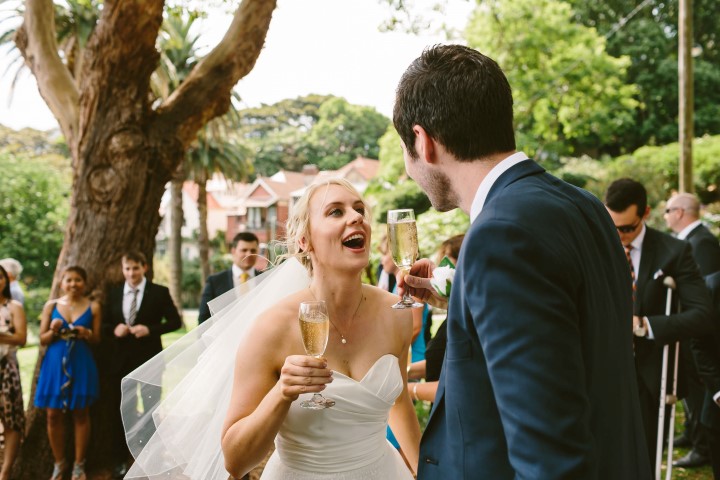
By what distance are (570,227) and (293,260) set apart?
2308 mm

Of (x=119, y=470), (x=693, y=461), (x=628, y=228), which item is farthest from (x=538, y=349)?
(x=119, y=470)

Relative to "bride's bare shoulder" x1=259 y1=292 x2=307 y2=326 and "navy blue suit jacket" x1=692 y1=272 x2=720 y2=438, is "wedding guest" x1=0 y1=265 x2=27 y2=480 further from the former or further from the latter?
"navy blue suit jacket" x1=692 y1=272 x2=720 y2=438

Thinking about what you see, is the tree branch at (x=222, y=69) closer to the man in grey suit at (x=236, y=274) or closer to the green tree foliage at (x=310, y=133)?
the man in grey suit at (x=236, y=274)

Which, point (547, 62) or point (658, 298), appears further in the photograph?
point (547, 62)

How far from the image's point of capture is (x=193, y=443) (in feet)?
10.4

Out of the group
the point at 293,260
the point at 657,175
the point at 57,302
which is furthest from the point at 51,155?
the point at 293,260

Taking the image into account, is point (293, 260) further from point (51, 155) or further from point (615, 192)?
point (51, 155)

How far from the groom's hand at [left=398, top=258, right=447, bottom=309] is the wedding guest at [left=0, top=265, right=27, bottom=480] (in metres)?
5.28

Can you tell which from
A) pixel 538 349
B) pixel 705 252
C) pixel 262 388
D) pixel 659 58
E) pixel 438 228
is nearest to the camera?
pixel 538 349

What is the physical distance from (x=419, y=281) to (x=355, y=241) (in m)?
0.34

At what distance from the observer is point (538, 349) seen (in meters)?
1.24

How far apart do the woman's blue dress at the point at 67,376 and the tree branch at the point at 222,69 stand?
248cm

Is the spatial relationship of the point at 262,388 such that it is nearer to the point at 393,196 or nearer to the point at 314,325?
the point at 314,325

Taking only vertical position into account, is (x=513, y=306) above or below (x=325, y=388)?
above
